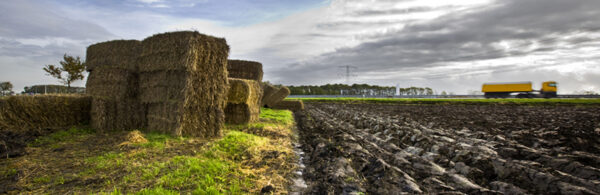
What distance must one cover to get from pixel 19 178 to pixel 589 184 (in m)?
8.72

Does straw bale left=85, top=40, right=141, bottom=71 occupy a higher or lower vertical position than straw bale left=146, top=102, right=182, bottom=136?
higher

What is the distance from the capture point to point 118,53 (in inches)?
383

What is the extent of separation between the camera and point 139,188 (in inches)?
156

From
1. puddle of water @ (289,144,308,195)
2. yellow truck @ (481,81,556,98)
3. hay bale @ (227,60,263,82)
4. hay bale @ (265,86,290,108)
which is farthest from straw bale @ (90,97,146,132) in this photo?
yellow truck @ (481,81,556,98)

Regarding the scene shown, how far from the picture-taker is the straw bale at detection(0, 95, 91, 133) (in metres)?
7.30

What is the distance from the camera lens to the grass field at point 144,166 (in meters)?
4.06

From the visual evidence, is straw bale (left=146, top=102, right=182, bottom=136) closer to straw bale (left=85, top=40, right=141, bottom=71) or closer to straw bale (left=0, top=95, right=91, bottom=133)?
straw bale (left=85, top=40, right=141, bottom=71)

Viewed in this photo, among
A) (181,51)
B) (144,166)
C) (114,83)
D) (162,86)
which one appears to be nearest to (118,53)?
(114,83)

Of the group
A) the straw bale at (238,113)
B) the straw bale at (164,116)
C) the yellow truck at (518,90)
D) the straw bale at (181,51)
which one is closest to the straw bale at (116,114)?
the straw bale at (164,116)

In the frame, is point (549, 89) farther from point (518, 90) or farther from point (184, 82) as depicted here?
point (184, 82)

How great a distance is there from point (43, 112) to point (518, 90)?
6668cm

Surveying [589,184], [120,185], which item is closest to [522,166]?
[589,184]

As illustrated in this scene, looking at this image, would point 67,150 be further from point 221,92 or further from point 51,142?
point 221,92

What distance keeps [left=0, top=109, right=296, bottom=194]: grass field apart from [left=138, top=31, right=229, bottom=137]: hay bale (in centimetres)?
88
